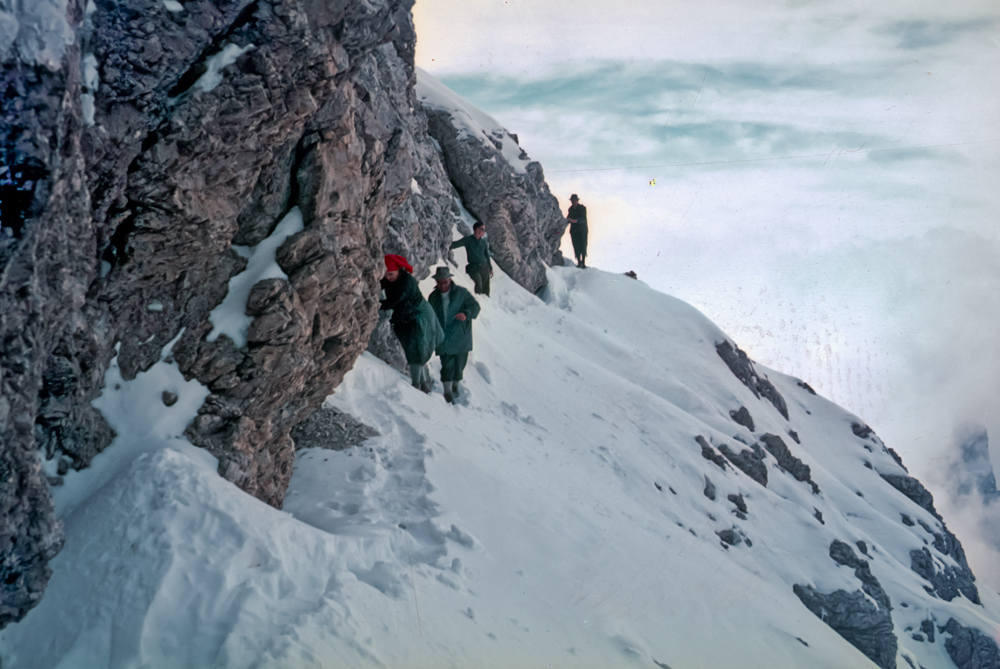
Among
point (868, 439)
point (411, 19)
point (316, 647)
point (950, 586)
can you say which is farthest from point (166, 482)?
point (868, 439)

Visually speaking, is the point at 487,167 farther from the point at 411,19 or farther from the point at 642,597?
the point at 642,597

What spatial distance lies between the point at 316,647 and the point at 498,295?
12.2m

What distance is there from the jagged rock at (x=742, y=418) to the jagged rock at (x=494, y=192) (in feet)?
22.9

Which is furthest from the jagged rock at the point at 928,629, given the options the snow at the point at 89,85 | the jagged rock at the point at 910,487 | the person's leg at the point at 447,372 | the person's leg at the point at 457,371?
the snow at the point at 89,85

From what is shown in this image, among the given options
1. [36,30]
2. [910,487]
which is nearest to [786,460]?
[910,487]

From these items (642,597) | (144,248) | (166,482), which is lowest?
(642,597)

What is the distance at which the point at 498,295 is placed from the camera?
626 inches

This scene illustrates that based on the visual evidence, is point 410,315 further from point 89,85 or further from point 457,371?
point 89,85

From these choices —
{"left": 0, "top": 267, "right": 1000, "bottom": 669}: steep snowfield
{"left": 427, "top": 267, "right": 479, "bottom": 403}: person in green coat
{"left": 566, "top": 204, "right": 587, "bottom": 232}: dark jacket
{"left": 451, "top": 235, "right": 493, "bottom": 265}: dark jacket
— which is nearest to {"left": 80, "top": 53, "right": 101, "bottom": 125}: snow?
{"left": 0, "top": 267, "right": 1000, "bottom": 669}: steep snowfield

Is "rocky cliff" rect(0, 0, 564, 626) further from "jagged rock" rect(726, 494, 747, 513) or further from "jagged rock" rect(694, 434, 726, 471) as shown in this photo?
"jagged rock" rect(694, 434, 726, 471)

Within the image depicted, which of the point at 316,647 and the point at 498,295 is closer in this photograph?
the point at 316,647

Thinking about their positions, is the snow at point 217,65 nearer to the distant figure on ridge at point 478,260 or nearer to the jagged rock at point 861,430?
the distant figure on ridge at point 478,260

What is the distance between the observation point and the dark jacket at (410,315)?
8.80 metres

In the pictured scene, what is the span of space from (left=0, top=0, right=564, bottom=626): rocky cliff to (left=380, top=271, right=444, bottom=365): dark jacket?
115cm
